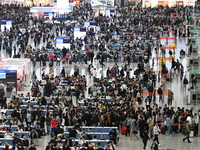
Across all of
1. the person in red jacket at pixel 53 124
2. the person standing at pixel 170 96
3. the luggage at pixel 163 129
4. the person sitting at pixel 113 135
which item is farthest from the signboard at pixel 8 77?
the person sitting at pixel 113 135

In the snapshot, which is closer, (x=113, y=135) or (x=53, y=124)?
(x=113, y=135)

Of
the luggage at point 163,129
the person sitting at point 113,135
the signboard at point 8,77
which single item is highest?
the signboard at point 8,77

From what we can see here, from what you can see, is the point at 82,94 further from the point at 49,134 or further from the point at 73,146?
the point at 73,146

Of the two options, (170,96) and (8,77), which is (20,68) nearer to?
(8,77)

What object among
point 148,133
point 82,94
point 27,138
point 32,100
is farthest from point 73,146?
point 82,94

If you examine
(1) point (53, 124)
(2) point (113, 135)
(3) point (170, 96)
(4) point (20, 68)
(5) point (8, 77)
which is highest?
(4) point (20, 68)

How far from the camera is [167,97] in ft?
147

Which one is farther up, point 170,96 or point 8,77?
point 8,77

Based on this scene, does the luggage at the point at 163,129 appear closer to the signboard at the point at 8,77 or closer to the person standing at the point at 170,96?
the person standing at the point at 170,96

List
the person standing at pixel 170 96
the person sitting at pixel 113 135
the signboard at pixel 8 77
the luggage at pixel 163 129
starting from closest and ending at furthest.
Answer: the person sitting at pixel 113 135
the luggage at pixel 163 129
the person standing at pixel 170 96
the signboard at pixel 8 77

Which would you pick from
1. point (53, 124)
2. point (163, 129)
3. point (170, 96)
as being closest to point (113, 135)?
point (53, 124)

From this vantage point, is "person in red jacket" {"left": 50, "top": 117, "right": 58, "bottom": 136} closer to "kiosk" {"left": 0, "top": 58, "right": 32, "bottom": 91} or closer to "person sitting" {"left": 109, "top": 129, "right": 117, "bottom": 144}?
"person sitting" {"left": 109, "top": 129, "right": 117, "bottom": 144}

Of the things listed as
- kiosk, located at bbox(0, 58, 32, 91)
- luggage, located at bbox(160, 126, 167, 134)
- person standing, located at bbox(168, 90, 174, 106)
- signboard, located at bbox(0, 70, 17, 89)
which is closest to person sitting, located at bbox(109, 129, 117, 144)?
luggage, located at bbox(160, 126, 167, 134)

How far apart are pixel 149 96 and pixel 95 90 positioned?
3.02 m
